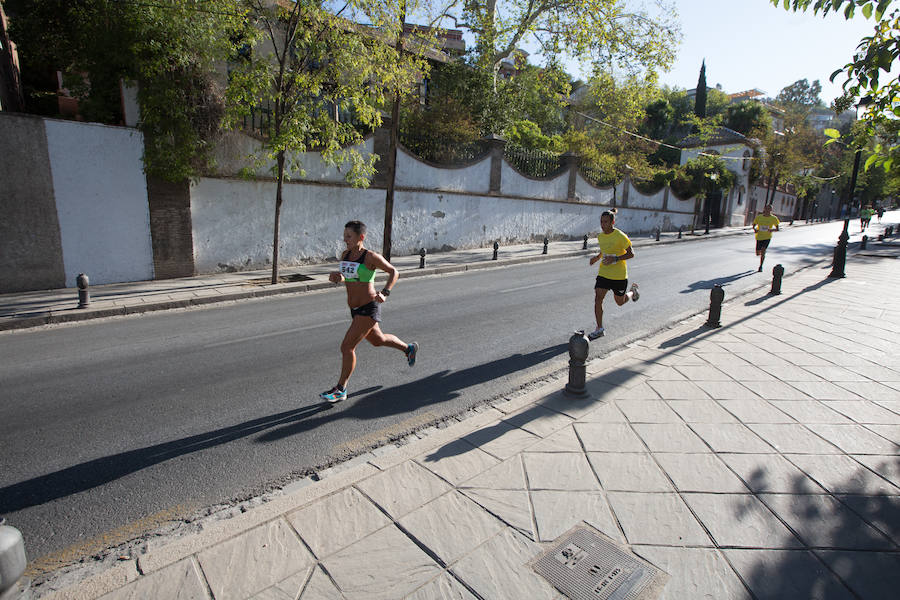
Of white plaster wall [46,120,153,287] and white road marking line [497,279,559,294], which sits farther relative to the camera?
white road marking line [497,279,559,294]

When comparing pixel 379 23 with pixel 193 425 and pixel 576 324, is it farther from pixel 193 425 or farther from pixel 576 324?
pixel 193 425

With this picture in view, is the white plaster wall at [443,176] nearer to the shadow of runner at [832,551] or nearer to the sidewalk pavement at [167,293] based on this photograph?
the sidewalk pavement at [167,293]

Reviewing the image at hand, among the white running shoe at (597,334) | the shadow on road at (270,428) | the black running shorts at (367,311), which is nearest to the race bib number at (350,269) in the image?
the black running shorts at (367,311)

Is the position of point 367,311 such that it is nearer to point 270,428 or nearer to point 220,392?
point 270,428

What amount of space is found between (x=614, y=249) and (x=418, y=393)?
3710 mm

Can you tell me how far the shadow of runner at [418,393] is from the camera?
4.29 meters

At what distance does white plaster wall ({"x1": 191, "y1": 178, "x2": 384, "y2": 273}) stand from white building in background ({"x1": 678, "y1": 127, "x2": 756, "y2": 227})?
112 feet

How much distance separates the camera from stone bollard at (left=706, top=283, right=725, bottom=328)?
7.46 m

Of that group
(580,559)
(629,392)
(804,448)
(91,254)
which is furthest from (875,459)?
(91,254)

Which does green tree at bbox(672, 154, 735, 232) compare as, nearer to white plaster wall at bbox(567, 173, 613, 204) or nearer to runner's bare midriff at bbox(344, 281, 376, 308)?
white plaster wall at bbox(567, 173, 613, 204)

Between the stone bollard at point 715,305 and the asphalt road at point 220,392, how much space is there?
33.2 inches

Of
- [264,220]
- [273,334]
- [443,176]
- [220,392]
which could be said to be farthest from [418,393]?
[443,176]

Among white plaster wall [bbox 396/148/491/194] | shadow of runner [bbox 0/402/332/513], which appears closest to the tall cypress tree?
white plaster wall [bbox 396/148/491/194]

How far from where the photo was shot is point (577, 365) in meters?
4.66
